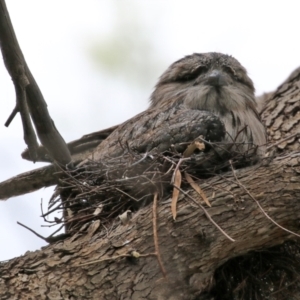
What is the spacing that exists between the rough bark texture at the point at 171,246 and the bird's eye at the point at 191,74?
1622 mm

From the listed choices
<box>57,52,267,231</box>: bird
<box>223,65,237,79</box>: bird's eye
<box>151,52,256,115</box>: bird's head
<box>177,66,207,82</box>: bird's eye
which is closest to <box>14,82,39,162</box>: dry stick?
<box>57,52,267,231</box>: bird

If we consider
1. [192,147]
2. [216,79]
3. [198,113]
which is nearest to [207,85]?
[216,79]

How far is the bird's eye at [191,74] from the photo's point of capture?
17.8ft

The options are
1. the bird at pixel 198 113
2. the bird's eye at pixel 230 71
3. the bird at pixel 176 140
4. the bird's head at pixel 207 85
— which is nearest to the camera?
the bird at pixel 176 140

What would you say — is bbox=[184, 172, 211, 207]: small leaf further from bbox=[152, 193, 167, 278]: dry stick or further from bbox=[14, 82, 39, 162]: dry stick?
bbox=[14, 82, 39, 162]: dry stick

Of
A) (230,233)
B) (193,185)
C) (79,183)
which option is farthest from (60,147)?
(230,233)

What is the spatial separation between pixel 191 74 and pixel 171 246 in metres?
2.18

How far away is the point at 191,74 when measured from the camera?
18.0 ft

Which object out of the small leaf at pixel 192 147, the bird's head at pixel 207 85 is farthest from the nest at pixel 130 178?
the bird's head at pixel 207 85

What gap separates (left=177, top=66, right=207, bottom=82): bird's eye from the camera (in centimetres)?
541

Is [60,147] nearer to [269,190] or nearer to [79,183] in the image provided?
[79,183]

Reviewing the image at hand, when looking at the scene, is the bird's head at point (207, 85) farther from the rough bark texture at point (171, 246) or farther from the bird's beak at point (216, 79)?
the rough bark texture at point (171, 246)

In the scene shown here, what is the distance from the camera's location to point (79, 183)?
4.29 m

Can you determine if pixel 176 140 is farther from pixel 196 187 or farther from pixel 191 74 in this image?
pixel 191 74
